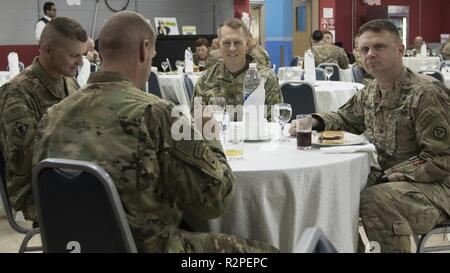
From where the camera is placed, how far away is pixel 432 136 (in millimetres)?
2674

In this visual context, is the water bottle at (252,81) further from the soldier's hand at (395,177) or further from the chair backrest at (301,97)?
the chair backrest at (301,97)

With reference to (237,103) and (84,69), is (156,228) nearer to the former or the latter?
(237,103)

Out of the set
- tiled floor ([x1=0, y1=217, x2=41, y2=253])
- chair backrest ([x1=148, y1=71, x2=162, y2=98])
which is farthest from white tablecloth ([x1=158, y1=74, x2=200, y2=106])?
tiled floor ([x1=0, y1=217, x2=41, y2=253])

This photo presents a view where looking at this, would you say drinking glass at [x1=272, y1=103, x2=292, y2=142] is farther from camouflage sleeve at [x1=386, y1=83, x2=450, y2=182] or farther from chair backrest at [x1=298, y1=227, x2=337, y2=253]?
chair backrest at [x1=298, y1=227, x2=337, y2=253]

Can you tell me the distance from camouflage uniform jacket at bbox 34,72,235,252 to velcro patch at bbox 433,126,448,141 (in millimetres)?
1162

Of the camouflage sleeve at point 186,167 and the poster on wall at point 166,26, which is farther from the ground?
the poster on wall at point 166,26

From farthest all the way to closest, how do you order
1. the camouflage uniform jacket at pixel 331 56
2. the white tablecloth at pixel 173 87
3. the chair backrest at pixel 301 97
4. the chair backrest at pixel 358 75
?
the camouflage uniform jacket at pixel 331 56 < the white tablecloth at pixel 173 87 < the chair backrest at pixel 358 75 < the chair backrest at pixel 301 97

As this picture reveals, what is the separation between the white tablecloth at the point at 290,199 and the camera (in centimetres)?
223

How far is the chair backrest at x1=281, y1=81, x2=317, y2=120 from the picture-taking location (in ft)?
15.1

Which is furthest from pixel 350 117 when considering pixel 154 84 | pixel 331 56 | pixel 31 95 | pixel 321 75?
pixel 331 56

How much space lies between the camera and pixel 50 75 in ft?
9.59

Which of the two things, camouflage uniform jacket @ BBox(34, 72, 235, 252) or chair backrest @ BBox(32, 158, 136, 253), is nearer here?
chair backrest @ BBox(32, 158, 136, 253)

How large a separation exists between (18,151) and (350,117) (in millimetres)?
1643

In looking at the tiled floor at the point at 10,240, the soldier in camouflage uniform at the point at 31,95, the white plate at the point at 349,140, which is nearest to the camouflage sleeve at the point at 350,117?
the white plate at the point at 349,140
